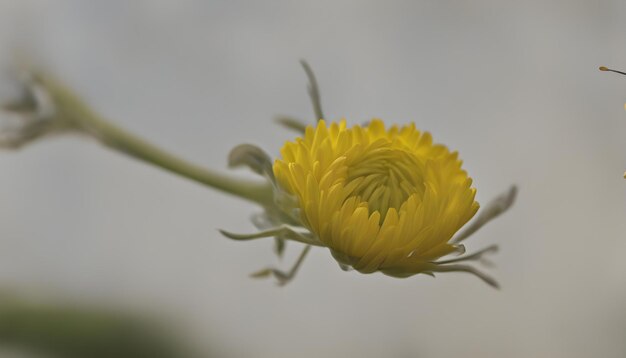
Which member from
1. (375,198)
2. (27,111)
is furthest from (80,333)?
(375,198)

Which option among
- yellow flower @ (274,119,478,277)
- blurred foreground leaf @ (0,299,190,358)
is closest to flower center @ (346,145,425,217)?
yellow flower @ (274,119,478,277)

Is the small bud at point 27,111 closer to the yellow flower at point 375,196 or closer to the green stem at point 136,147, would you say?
the green stem at point 136,147

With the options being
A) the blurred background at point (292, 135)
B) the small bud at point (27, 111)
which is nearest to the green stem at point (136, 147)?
the small bud at point (27, 111)

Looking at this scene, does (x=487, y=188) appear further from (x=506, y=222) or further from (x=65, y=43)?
(x=65, y=43)

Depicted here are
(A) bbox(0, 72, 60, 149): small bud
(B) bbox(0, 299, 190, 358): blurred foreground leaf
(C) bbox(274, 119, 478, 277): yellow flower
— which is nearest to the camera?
(C) bbox(274, 119, 478, 277): yellow flower

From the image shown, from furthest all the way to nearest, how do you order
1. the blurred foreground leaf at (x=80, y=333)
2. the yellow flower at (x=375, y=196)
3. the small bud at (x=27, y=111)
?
the blurred foreground leaf at (x=80, y=333), the small bud at (x=27, y=111), the yellow flower at (x=375, y=196)

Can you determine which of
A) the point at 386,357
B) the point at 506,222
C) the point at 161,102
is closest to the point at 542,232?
the point at 506,222

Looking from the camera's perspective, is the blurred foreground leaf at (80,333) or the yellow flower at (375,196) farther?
the blurred foreground leaf at (80,333)

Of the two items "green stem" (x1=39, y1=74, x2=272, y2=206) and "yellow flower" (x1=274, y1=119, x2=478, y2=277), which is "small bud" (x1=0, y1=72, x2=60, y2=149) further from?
"yellow flower" (x1=274, y1=119, x2=478, y2=277)
